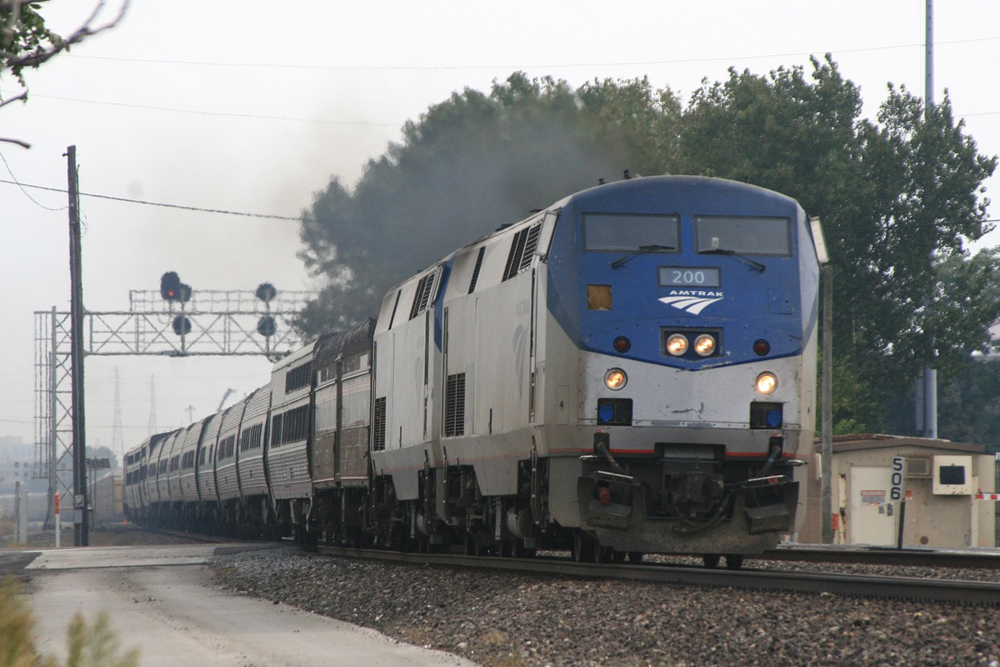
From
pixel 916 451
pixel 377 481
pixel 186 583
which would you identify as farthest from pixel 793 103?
pixel 186 583

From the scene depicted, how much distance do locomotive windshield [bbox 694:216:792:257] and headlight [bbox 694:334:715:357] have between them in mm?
1018

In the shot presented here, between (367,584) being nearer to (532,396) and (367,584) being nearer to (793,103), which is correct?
(532,396)

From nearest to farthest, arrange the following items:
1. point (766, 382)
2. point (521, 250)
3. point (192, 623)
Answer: point (766, 382), point (192, 623), point (521, 250)

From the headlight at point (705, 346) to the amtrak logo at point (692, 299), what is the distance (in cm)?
27

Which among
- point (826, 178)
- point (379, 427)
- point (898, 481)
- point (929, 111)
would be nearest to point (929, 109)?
point (929, 111)

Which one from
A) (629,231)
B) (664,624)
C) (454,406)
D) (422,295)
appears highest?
(629,231)

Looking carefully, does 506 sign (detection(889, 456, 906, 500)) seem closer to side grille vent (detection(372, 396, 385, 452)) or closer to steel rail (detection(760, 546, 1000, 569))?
steel rail (detection(760, 546, 1000, 569))

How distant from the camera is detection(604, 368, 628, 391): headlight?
12586 millimetres

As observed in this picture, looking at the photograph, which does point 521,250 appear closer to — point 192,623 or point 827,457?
point 192,623

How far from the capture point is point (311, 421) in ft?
87.9

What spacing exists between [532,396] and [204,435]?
109ft

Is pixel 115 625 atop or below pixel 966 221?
below

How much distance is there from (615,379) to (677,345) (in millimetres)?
661

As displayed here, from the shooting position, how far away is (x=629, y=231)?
13.2 meters
